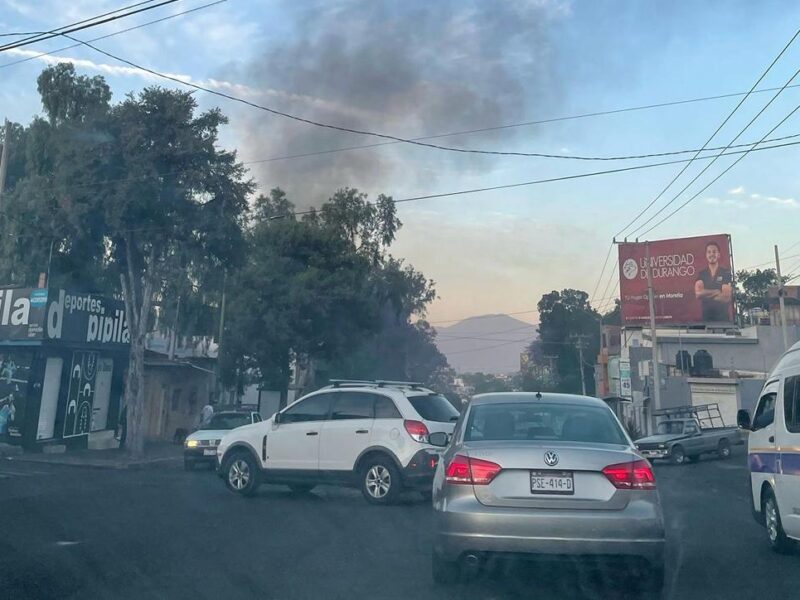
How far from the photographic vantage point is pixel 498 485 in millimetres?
6801

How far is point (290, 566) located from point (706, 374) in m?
48.1

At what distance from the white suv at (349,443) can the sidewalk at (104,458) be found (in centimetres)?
1003

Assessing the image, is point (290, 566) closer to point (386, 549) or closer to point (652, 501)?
point (386, 549)

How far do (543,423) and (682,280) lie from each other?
49619 mm

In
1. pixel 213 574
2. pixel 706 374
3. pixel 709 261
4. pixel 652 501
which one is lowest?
pixel 213 574

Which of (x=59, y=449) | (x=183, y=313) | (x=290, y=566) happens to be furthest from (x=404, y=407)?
(x=183, y=313)

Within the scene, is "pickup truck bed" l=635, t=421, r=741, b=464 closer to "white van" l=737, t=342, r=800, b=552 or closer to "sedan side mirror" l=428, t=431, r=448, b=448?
"white van" l=737, t=342, r=800, b=552

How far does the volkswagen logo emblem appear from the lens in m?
6.76

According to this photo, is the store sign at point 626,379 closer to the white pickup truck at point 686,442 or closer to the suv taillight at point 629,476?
the white pickup truck at point 686,442

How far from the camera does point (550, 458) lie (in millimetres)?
6781

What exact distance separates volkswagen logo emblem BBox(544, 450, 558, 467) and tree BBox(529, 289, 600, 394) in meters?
71.2

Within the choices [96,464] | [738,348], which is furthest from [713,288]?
[96,464]

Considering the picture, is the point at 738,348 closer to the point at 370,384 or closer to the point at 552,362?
the point at 552,362

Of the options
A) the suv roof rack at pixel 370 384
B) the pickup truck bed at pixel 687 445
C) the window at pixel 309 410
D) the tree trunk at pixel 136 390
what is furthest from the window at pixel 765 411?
the pickup truck bed at pixel 687 445
